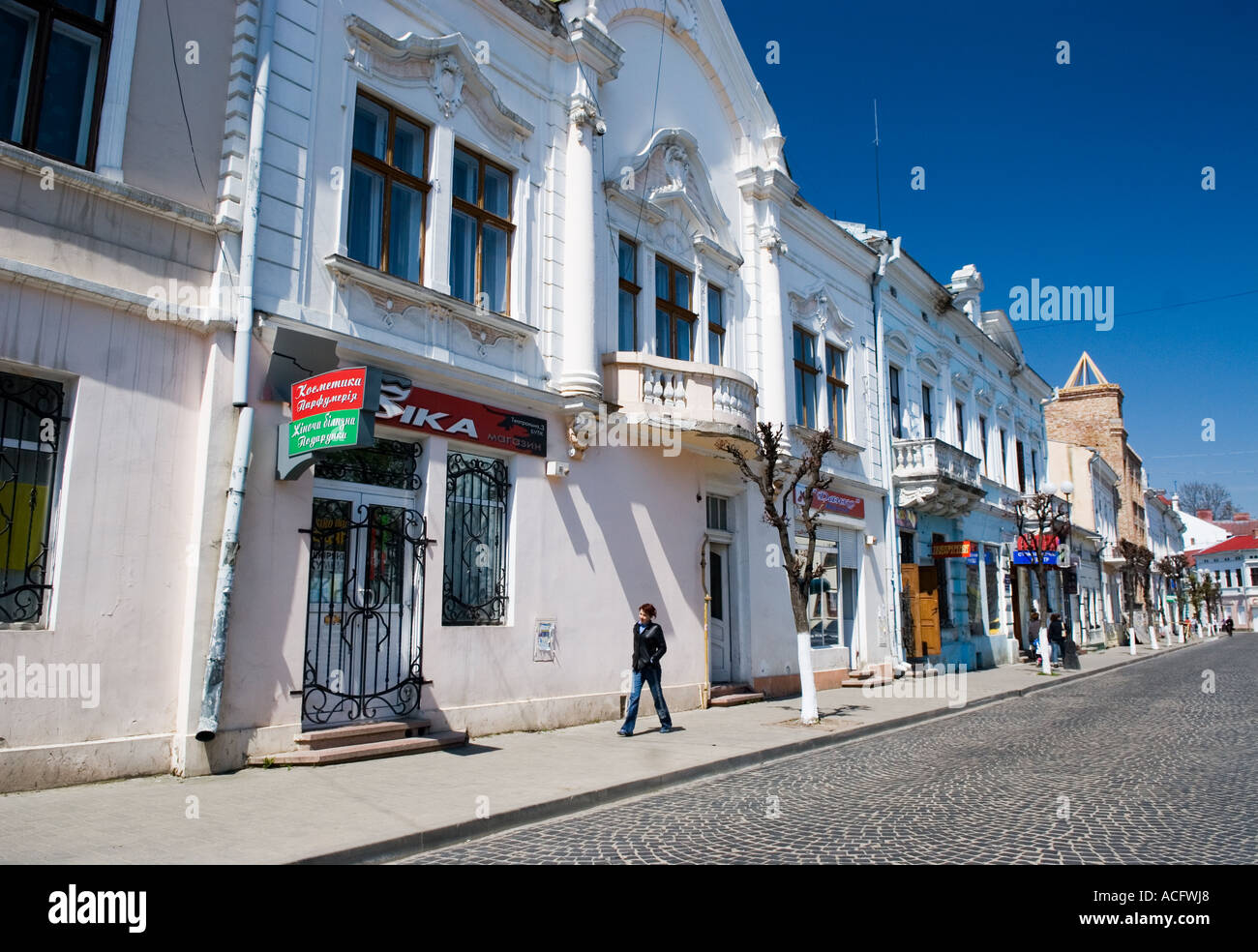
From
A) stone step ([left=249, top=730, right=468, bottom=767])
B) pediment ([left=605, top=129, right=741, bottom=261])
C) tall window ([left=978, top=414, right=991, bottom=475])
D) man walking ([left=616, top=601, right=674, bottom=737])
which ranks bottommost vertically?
stone step ([left=249, top=730, right=468, bottom=767])

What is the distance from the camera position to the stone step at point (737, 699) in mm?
15391

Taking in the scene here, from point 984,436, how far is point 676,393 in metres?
20.7

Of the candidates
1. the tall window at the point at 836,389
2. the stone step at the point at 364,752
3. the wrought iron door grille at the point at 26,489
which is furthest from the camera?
the tall window at the point at 836,389

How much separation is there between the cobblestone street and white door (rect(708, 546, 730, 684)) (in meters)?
4.34

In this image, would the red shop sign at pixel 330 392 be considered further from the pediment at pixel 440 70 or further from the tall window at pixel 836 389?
the tall window at pixel 836 389

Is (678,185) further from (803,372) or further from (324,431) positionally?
(324,431)

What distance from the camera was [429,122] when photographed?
1190 cm

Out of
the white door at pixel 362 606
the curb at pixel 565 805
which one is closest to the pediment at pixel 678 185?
the white door at pixel 362 606

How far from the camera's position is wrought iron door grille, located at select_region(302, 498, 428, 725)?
394 inches

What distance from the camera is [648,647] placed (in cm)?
1230

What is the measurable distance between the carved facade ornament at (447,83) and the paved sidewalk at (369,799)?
8072 millimetres

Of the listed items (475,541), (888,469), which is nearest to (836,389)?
(888,469)

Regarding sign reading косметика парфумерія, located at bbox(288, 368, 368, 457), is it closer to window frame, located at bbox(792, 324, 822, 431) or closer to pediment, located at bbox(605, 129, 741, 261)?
pediment, located at bbox(605, 129, 741, 261)

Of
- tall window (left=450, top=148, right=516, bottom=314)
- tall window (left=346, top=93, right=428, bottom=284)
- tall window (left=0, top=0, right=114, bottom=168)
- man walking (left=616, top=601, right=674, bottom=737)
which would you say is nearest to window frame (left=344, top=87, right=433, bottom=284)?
tall window (left=346, top=93, right=428, bottom=284)
